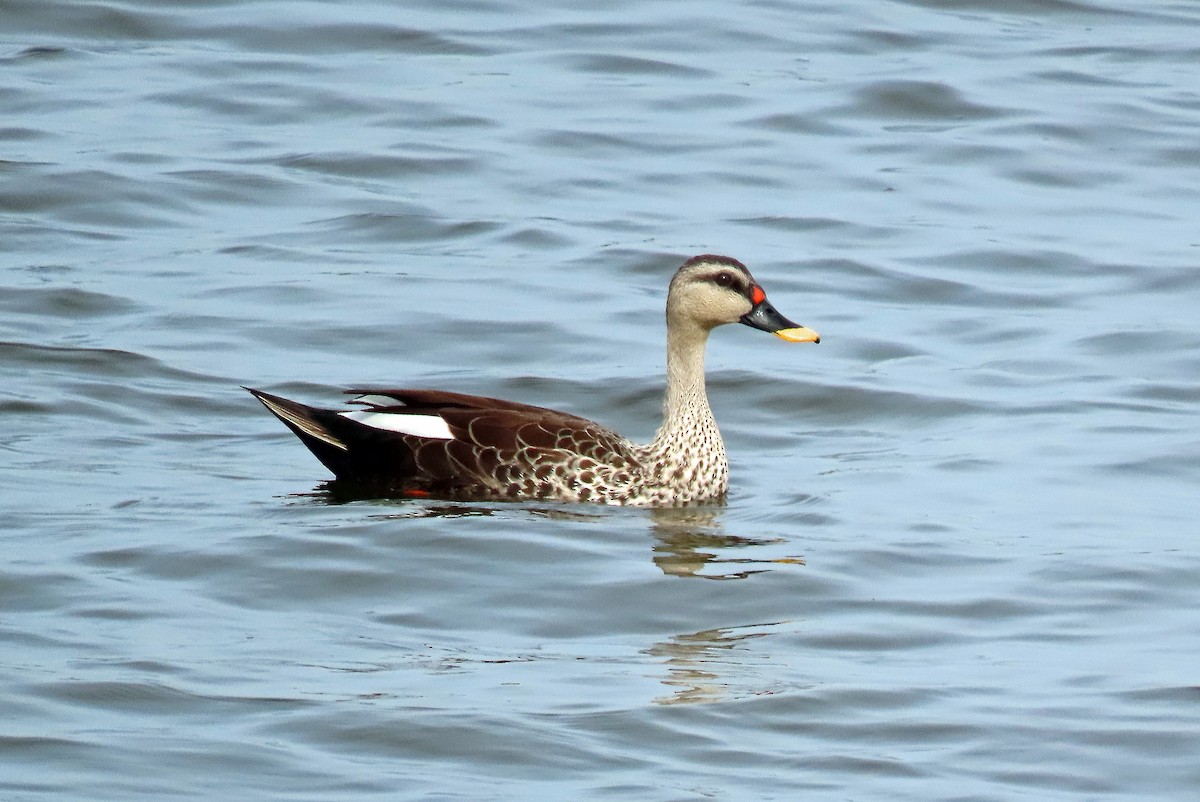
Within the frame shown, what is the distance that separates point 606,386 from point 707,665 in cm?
498

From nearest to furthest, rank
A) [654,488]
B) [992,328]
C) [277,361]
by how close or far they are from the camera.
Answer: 1. [654,488]
2. [277,361]
3. [992,328]

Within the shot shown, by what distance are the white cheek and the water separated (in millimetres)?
501

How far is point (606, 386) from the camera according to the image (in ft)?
42.1

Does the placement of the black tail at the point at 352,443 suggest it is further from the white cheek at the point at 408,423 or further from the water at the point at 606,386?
the water at the point at 606,386

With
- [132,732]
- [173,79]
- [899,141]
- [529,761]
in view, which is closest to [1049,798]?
[529,761]

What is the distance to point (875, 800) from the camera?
21.6 ft

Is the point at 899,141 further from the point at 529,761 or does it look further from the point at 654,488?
the point at 529,761

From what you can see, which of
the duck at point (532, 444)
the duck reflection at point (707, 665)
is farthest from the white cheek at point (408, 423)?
the duck reflection at point (707, 665)

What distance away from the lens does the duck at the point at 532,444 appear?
1037 centimetres

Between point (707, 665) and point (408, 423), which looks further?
point (408, 423)

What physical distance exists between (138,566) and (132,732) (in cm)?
203

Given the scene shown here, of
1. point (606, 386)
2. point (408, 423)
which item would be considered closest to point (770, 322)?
point (408, 423)

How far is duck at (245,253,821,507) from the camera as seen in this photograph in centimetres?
1037

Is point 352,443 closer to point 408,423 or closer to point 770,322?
point 408,423
